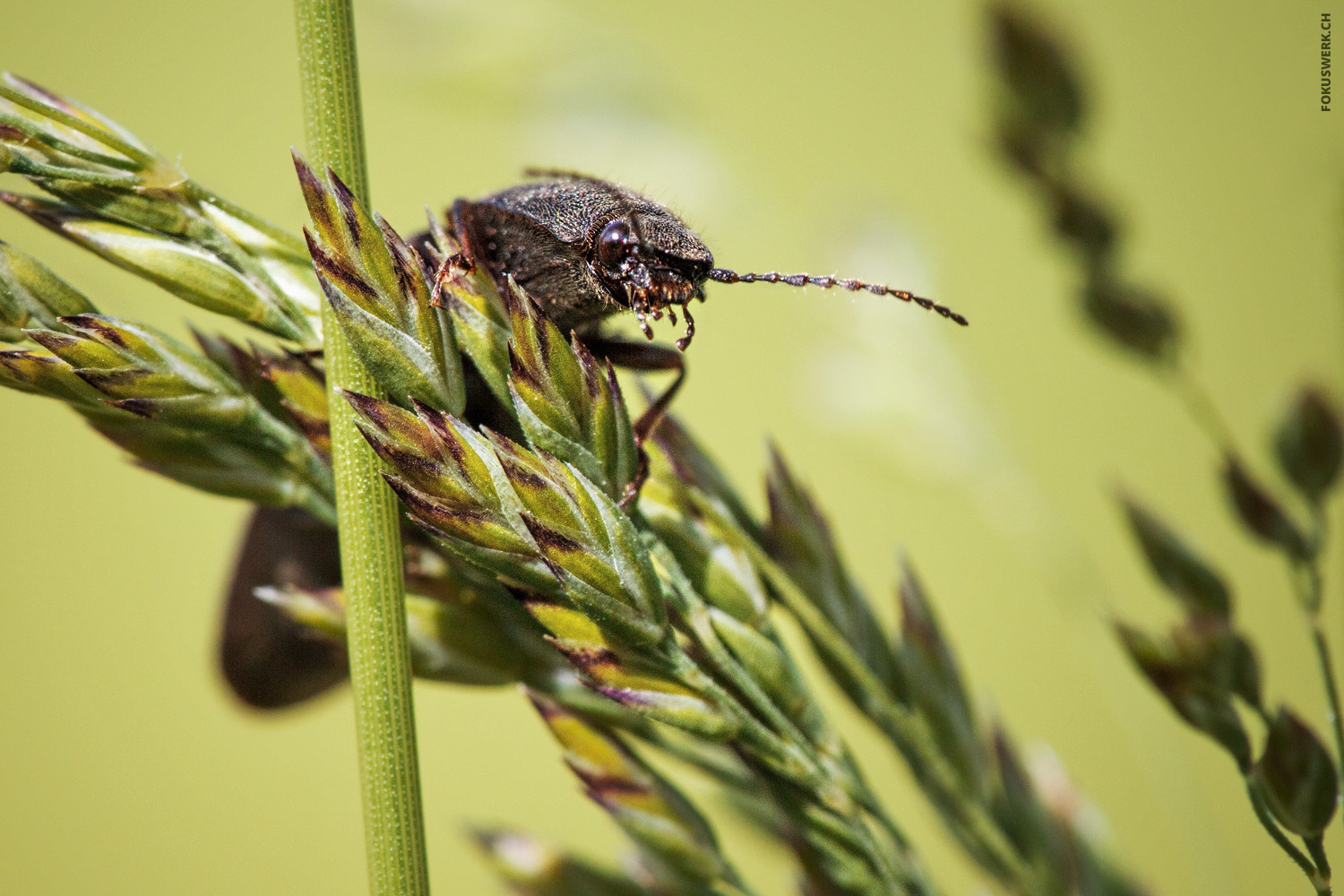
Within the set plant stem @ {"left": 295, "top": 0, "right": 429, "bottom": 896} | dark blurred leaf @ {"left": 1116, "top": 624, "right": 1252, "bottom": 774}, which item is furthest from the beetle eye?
dark blurred leaf @ {"left": 1116, "top": 624, "right": 1252, "bottom": 774}

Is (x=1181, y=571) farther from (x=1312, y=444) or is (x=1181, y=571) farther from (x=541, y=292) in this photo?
(x=541, y=292)

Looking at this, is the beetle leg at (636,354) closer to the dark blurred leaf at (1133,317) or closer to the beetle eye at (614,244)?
the beetle eye at (614,244)

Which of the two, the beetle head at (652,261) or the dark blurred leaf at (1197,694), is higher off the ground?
the beetle head at (652,261)

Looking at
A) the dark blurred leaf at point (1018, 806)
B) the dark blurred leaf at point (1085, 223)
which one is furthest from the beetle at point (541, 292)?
the dark blurred leaf at point (1018, 806)

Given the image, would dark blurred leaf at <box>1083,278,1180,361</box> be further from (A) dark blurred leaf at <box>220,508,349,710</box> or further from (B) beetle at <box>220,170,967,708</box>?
(A) dark blurred leaf at <box>220,508,349,710</box>

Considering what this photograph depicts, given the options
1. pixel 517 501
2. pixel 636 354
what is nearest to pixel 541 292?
pixel 636 354

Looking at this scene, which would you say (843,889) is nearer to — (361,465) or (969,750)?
(969,750)
